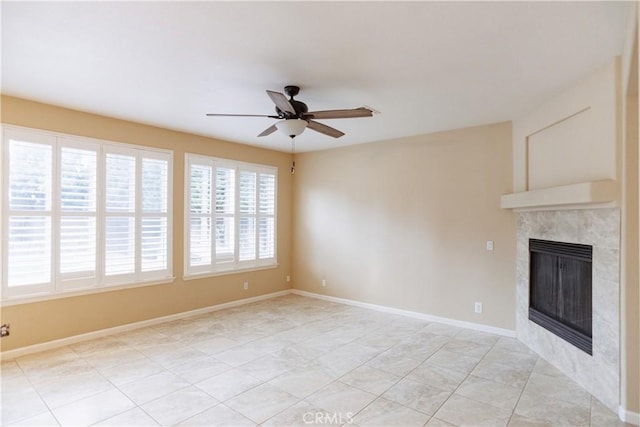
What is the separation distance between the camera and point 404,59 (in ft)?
9.05

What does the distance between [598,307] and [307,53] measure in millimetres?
3282

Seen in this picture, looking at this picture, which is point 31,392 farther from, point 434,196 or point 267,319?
point 434,196

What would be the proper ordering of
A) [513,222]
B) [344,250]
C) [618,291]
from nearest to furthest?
[618,291] → [513,222] → [344,250]

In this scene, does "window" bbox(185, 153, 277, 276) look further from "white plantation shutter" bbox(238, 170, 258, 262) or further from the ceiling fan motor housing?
the ceiling fan motor housing

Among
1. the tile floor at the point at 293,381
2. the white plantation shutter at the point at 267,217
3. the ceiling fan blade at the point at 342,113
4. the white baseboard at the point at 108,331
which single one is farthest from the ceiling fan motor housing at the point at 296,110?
the white baseboard at the point at 108,331

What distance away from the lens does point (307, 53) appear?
2.67 meters

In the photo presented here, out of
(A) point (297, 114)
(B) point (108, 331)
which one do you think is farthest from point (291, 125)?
(B) point (108, 331)

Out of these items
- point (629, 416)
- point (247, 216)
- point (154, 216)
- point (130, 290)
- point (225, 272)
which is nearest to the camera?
point (629, 416)

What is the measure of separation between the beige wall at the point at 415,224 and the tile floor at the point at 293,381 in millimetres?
717

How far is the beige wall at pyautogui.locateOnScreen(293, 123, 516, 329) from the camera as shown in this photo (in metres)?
4.56

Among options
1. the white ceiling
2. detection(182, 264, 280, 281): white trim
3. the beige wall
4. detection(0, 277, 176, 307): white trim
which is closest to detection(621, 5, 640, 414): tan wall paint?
the white ceiling

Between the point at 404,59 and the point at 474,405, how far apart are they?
2.91 meters

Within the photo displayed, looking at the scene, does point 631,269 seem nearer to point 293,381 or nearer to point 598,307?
point 598,307

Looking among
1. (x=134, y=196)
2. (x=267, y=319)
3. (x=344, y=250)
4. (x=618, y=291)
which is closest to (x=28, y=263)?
(x=134, y=196)
